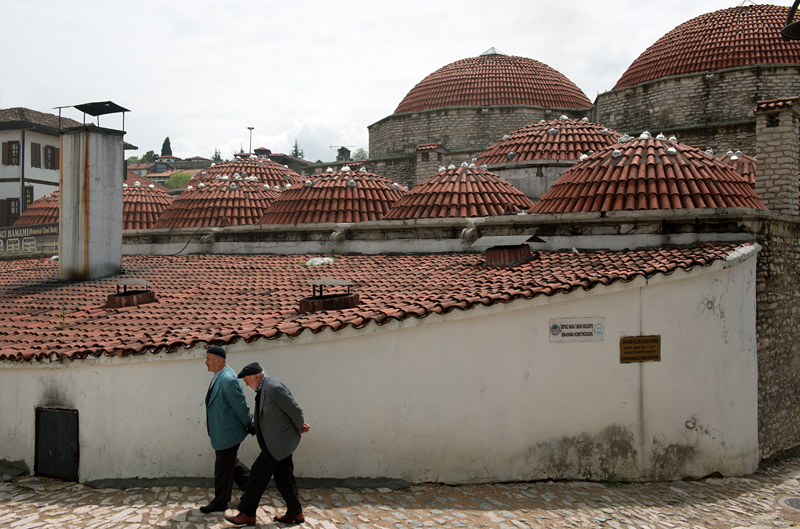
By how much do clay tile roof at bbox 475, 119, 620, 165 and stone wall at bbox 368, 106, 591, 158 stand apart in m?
5.05

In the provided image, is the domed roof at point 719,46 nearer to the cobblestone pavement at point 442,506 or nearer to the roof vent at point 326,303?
the cobblestone pavement at point 442,506

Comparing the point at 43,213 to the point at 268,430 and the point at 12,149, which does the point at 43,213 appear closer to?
the point at 12,149

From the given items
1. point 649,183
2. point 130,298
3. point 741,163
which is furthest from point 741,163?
point 130,298

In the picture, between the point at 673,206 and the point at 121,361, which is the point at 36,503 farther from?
the point at 673,206

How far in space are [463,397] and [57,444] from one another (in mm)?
4146

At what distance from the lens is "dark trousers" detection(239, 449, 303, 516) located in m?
5.31

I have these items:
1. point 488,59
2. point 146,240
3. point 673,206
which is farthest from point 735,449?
point 488,59

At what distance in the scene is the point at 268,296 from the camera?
9.28 m

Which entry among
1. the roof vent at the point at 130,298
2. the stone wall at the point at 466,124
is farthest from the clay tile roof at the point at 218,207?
the stone wall at the point at 466,124

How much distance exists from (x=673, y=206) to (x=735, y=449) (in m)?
3.49

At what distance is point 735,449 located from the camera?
8.03 metres

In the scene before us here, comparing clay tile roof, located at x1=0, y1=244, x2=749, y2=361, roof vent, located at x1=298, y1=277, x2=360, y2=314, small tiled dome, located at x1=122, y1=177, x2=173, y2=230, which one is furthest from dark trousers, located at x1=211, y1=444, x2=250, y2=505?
small tiled dome, located at x1=122, y1=177, x2=173, y2=230

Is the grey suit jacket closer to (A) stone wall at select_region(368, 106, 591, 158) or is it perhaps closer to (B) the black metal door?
(B) the black metal door

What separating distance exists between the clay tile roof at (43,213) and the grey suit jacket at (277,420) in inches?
761
